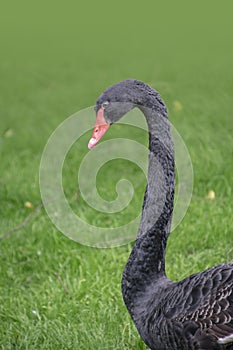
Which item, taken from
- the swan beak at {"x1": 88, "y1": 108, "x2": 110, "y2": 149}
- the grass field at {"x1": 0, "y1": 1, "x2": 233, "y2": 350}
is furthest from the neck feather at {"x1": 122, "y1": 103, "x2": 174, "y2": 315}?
the grass field at {"x1": 0, "y1": 1, "x2": 233, "y2": 350}

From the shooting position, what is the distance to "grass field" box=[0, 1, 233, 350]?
10.9ft

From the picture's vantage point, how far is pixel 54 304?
3439 mm

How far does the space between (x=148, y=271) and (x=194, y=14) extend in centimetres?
1300

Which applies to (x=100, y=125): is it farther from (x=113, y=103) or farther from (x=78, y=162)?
(x=78, y=162)

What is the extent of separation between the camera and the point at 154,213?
251 centimetres

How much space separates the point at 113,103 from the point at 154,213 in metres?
0.43

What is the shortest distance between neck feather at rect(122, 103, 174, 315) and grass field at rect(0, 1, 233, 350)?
545 mm

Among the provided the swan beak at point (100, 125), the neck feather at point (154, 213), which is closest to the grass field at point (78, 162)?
the neck feather at point (154, 213)

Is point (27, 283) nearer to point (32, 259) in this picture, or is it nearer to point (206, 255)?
point (32, 259)

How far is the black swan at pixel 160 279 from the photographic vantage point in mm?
2197

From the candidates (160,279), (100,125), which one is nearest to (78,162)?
(160,279)

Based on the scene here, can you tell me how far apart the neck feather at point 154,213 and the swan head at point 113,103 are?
0.08 metres

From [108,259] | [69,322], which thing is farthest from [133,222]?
[69,322]

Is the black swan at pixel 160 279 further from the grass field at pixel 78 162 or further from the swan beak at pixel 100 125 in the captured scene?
the grass field at pixel 78 162
